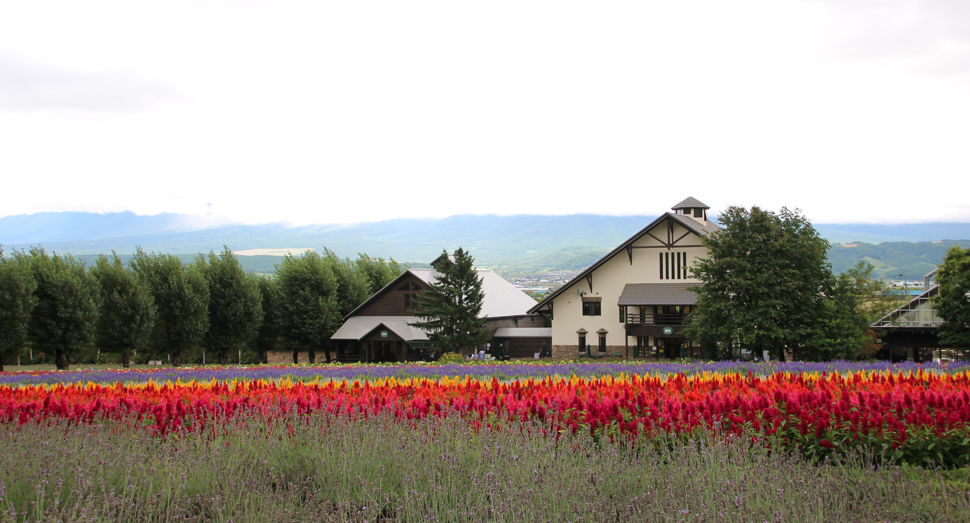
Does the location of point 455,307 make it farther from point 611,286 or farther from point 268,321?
point 268,321

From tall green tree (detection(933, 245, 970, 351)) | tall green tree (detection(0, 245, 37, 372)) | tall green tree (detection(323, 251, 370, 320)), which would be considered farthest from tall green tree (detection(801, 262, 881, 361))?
tall green tree (detection(0, 245, 37, 372))

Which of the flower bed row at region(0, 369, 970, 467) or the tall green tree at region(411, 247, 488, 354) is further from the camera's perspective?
the tall green tree at region(411, 247, 488, 354)

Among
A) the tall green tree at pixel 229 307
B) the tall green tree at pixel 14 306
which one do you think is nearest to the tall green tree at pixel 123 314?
the tall green tree at pixel 14 306

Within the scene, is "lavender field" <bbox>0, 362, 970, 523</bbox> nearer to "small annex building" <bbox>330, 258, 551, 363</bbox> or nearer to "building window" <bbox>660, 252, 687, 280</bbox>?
"building window" <bbox>660, 252, 687, 280</bbox>

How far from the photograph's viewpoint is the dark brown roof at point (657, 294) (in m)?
44.7

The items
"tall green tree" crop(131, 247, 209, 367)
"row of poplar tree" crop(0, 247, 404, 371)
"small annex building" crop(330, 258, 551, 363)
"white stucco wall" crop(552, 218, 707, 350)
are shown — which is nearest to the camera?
"row of poplar tree" crop(0, 247, 404, 371)

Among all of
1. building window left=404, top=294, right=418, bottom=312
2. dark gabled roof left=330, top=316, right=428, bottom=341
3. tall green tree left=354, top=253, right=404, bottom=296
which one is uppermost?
tall green tree left=354, top=253, right=404, bottom=296

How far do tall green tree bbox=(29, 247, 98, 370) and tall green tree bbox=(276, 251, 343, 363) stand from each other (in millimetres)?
15407

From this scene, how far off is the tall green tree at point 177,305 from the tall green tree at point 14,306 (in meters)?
7.79

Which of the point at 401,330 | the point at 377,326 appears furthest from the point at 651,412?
the point at 401,330

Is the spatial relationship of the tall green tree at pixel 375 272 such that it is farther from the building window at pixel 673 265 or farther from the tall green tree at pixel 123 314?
the building window at pixel 673 265

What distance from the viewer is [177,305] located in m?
47.4

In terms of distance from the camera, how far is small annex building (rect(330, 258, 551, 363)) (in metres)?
50.3

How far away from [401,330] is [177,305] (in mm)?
16353
